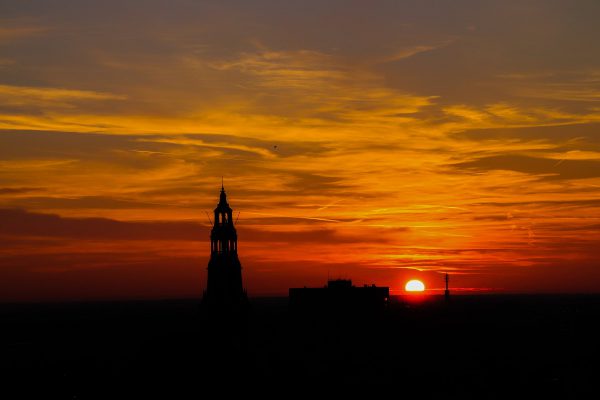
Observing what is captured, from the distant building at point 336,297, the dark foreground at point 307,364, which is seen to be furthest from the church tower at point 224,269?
the distant building at point 336,297

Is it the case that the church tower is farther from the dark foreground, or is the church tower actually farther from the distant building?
the distant building

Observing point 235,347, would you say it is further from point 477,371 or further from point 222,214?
point 477,371

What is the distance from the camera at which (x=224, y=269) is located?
96.8 meters

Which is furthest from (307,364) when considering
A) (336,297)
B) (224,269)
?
(336,297)

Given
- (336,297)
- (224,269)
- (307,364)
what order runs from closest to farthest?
(224,269) → (307,364) → (336,297)

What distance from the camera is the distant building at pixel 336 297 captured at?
17225 centimetres

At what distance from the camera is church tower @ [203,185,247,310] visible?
9669cm

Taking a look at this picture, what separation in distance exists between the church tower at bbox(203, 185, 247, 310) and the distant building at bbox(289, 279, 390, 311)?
74320 millimetres

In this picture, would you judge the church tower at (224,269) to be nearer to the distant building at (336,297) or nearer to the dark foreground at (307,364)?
the dark foreground at (307,364)

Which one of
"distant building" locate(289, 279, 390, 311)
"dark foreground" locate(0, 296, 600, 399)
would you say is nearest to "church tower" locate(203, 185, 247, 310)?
"dark foreground" locate(0, 296, 600, 399)

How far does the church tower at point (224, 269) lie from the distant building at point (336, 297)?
244 ft

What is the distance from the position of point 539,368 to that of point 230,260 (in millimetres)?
51201

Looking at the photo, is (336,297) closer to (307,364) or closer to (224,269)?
(307,364)

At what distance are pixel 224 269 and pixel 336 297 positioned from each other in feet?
252
